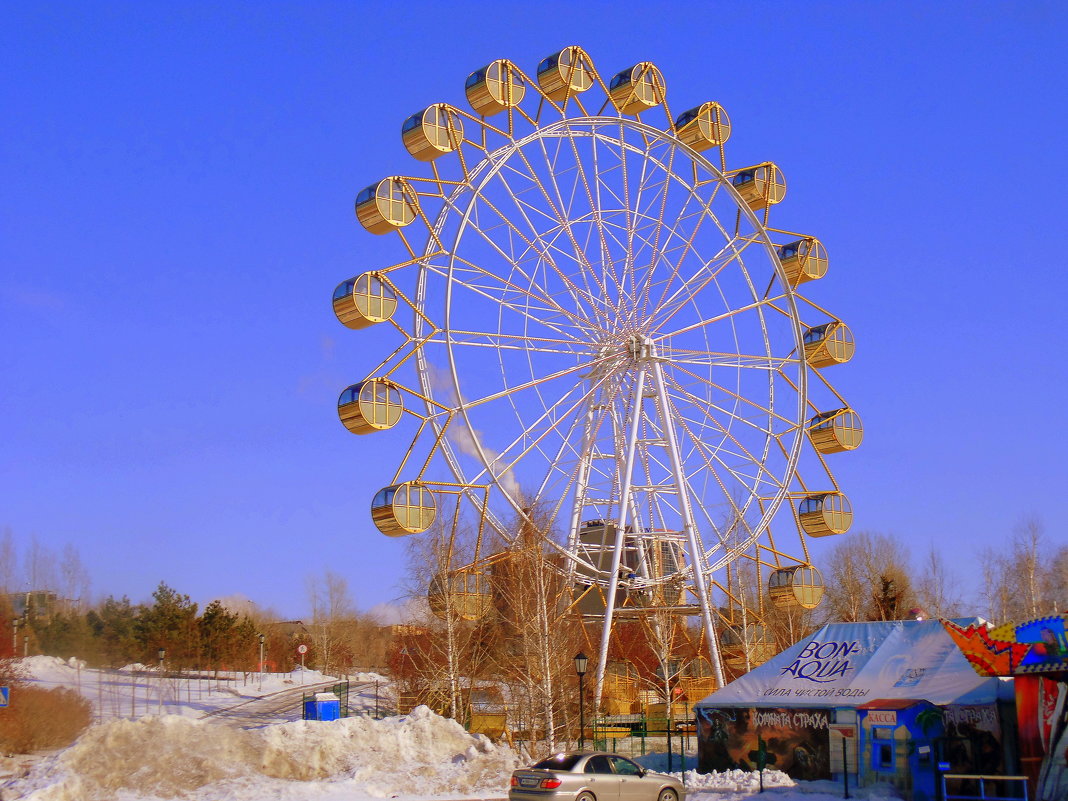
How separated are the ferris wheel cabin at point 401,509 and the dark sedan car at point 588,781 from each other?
10.9 m

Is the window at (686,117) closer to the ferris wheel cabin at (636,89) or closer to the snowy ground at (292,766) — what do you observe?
the ferris wheel cabin at (636,89)

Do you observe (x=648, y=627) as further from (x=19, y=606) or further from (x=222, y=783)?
(x=19, y=606)

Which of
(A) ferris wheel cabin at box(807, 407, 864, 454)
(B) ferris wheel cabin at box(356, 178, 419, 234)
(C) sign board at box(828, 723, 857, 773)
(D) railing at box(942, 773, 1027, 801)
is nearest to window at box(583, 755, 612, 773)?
(C) sign board at box(828, 723, 857, 773)

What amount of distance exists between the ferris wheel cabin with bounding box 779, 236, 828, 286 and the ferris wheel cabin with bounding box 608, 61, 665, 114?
6681 millimetres

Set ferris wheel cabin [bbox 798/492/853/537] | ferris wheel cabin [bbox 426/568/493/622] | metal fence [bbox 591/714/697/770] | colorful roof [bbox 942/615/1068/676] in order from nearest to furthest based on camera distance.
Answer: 1. colorful roof [bbox 942/615/1068/676]
2. metal fence [bbox 591/714/697/770]
3. ferris wheel cabin [bbox 426/568/493/622]
4. ferris wheel cabin [bbox 798/492/853/537]

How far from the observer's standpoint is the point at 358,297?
29.8 metres

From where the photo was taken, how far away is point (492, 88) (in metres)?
33.6

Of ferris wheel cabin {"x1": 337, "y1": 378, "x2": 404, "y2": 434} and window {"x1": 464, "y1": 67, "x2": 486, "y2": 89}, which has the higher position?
window {"x1": 464, "y1": 67, "x2": 486, "y2": 89}

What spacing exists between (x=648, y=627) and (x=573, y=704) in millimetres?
5825

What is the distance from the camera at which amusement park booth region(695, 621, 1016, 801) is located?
21297mm

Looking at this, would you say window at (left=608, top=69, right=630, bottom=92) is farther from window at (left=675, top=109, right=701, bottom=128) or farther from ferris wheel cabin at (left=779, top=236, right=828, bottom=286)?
ferris wheel cabin at (left=779, top=236, right=828, bottom=286)

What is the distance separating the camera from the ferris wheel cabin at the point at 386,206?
30875 millimetres

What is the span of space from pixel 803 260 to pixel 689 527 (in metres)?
10.7

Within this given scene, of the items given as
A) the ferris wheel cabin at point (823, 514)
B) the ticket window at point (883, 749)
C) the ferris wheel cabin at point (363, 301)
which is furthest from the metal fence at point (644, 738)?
the ferris wheel cabin at point (363, 301)
